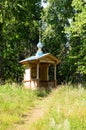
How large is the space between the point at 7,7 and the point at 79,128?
2099 centimetres

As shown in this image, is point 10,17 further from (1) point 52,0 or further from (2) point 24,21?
(1) point 52,0

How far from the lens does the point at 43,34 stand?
140 ft

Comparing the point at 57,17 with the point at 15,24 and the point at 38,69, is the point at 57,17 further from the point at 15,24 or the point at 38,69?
the point at 38,69

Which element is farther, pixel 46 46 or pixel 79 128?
pixel 46 46

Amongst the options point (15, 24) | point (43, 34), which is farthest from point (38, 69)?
point (43, 34)

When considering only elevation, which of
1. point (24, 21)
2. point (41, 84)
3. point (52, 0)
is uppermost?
point (52, 0)


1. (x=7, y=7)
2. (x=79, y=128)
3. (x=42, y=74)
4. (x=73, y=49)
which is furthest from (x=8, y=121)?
(x=73, y=49)

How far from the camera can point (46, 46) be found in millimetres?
44531

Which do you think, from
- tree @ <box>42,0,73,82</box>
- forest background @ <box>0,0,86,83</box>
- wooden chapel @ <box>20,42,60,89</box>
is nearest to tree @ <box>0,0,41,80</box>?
forest background @ <box>0,0,86,83</box>

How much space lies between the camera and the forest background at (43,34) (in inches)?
1123

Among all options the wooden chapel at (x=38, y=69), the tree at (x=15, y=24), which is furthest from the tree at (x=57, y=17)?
the wooden chapel at (x=38, y=69)

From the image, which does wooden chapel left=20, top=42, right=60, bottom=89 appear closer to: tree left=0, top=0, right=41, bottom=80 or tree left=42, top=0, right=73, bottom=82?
tree left=0, top=0, right=41, bottom=80

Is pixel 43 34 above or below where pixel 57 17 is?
below

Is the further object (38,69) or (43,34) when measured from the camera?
(43,34)
